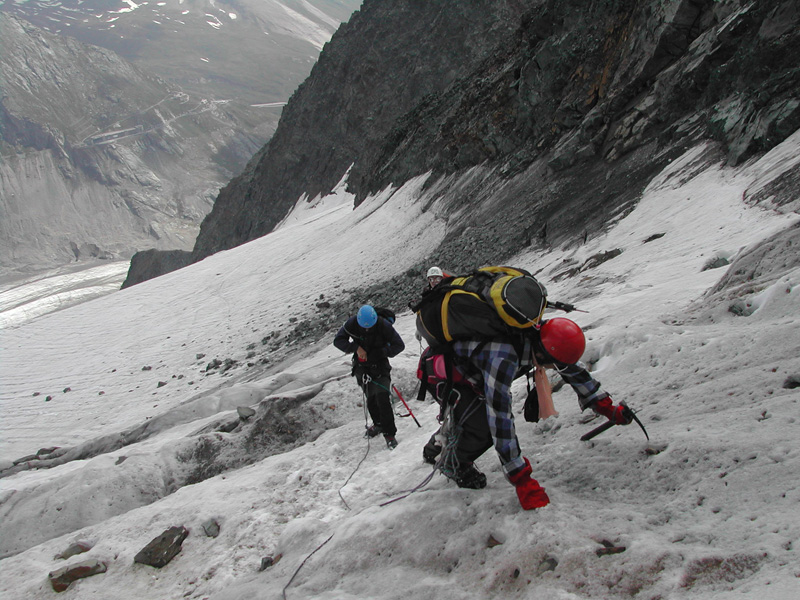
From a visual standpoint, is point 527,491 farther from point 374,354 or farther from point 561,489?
point 374,354

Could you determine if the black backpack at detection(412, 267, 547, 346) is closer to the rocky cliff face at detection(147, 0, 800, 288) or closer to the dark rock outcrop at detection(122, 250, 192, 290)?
the rocky cliff face at detection(147, 0, 800, 288)

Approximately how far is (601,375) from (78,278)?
130 metres

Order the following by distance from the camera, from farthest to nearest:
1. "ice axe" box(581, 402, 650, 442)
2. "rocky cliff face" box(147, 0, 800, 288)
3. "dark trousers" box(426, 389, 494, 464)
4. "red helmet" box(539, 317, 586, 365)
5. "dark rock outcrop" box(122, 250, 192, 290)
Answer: "dark rock outcrop" box(122, 250, 192, 290)
"rocky cliff face" box(147, 0, 800, 288)
"dark trousers" box(426, 389, 494, 464)
"ice axe" box(581, 402, 650, 442)
"red helmet" box(539, 317, 586, 365)

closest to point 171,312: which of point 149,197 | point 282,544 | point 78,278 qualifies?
point 282,544

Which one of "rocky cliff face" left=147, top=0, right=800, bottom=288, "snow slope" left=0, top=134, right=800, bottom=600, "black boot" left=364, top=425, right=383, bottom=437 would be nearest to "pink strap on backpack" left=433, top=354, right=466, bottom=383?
"snow slope" left=0, top=134, right=800, bottom=600

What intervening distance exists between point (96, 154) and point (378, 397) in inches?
6487

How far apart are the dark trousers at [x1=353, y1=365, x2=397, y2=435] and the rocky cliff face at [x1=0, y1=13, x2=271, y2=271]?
13988 centimetres

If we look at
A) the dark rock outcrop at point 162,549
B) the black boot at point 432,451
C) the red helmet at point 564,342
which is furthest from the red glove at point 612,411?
the dark rock outcrop at point 162,549

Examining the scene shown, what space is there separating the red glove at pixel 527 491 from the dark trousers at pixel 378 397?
2380 millimetres

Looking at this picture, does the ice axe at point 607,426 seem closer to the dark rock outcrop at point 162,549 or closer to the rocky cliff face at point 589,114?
the dark rock outcrop at point 162,549

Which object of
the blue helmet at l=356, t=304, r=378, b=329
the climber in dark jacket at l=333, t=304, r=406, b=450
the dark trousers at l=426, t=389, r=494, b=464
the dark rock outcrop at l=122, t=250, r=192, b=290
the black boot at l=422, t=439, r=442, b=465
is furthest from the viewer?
the dark rock outcrop at l=122, t=250, r=192, b=290

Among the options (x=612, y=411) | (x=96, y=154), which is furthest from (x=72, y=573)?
(x=96, y=154)

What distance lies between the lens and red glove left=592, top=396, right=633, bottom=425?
2912 mm

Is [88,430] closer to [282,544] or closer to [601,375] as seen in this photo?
[282,544]
